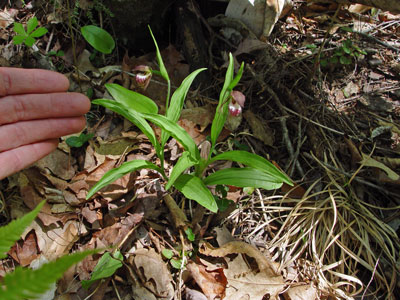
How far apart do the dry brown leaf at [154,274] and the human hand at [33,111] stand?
2.66 ft

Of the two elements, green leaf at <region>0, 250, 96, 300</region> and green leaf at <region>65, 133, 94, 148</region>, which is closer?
green leaf at <region>0, 250, 96, 300</region>

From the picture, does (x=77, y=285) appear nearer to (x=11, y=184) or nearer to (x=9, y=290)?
(x=11, y=184)

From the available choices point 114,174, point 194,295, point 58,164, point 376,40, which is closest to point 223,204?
point 194,295

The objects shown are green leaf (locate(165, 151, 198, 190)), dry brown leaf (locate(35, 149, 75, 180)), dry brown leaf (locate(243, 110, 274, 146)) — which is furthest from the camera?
dry brown leaf (locate(243, 110, 274, 146))

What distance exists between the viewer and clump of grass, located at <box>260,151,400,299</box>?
1.61 m

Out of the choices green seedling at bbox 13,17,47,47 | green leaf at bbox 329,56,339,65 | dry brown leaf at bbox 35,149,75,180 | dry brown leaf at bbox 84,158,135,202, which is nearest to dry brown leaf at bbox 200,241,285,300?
dry brown leaf at bbox 84,158,135,202

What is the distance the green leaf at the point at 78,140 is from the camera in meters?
1.91

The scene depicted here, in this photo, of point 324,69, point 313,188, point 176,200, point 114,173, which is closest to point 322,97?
point 324,69

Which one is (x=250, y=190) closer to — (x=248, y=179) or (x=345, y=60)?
(x=248, y=179)

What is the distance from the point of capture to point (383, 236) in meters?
1.71

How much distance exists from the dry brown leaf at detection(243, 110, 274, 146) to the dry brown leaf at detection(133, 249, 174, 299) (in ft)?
3.27

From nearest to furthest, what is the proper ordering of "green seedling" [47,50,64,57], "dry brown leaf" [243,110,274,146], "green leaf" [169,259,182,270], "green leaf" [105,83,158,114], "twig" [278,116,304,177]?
"green leaf" [169,259,182,270], "green leaf" [105,83,158,114], "twig" [278,116,304,177], "dry brown leaf" [243,110,274,146], "green seedling" [47,50,64,57]

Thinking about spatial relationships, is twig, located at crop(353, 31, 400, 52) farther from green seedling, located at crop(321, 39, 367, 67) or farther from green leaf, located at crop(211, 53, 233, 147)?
green leaf, located at crop(211, 53, 233, 147)

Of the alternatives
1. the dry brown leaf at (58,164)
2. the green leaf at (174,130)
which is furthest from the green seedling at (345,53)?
the dry brown leaf at (58,164)
